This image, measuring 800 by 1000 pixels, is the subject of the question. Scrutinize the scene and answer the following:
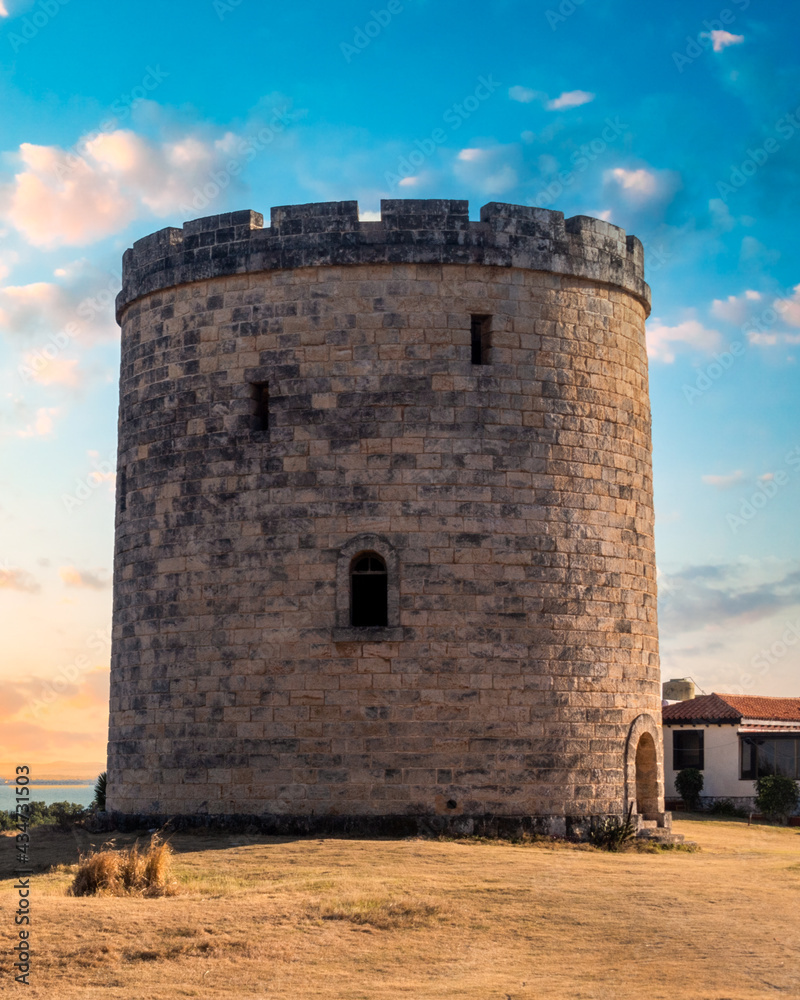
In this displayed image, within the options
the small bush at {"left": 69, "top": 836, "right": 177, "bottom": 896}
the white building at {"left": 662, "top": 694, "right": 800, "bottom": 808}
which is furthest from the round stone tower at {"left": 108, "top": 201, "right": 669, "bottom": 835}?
the white building at {"left": 662, "top": 694, "right": 800, "bottom": 808}

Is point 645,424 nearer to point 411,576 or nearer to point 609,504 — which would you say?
point 609,504

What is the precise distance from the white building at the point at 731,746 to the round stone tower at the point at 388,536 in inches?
467

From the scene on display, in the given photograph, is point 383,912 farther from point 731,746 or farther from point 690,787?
point 731,746

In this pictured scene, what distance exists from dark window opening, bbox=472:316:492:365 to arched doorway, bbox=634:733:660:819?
5.47 meters

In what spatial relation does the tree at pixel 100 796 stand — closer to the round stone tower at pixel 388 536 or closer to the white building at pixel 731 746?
the round stone tower at pixel 388 536

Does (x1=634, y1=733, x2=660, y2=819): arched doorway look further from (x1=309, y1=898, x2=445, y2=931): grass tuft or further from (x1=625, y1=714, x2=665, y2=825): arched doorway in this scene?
(x1=309, y1=898, x2=445, y2=931): grass tuft

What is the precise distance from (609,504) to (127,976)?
29.9 feet

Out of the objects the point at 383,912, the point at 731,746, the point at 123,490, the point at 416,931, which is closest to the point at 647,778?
the point at 383,912

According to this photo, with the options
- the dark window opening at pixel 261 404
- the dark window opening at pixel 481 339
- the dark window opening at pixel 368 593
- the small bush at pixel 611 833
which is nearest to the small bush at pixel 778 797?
the small bush at pixel 611 833

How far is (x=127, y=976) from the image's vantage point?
8.41 m

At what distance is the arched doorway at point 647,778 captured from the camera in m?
15.8

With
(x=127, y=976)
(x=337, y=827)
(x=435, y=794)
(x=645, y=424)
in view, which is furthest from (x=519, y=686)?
(x=127, y=976)

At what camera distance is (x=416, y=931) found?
9523 mm

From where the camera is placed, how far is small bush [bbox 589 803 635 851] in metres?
14.4
